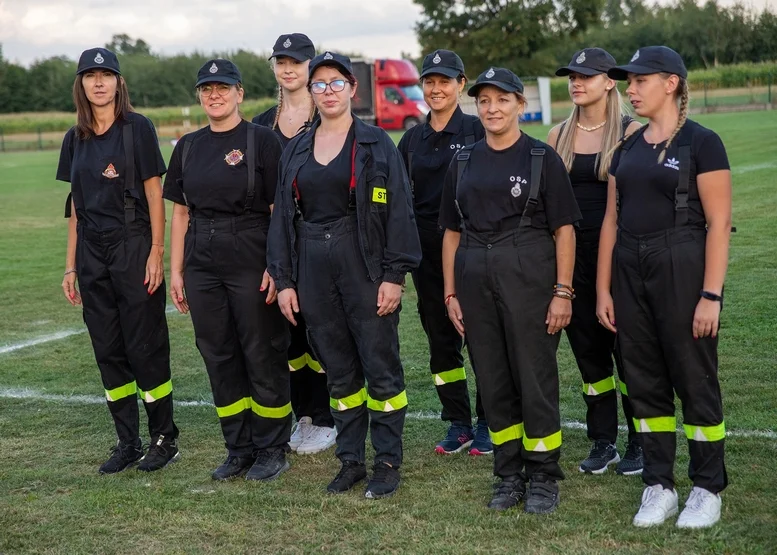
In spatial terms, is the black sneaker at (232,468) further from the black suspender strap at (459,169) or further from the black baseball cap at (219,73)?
the black baseball cap at (219,73)

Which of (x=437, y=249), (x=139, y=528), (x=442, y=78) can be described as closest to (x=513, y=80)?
(x=442, y=78)

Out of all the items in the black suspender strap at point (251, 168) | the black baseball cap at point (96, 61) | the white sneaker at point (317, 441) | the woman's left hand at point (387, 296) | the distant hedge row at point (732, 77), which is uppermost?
the distant hedge row at point (732, 77)

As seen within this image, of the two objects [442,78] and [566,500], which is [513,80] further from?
[566,500]

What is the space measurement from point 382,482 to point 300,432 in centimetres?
124

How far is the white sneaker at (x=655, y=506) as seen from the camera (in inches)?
176

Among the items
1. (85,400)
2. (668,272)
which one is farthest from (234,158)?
(85,400)

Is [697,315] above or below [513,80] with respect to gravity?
below

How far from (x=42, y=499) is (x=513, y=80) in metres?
3.31

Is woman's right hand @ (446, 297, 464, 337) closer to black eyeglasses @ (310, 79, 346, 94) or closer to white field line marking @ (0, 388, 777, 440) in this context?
black eyeglasses @ (310, 79, 346, 94)

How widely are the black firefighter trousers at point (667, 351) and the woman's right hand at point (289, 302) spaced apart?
66.1 inches

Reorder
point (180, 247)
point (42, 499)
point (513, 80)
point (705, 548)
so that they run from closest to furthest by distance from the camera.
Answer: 1. point (705, 548)
2. point (513, 80)
3. point (42, 499)
4. point (180, 247)

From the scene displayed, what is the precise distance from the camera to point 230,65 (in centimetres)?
552

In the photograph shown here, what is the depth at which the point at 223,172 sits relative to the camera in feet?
17.5

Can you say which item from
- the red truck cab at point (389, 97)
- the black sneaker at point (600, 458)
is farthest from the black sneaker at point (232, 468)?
the red truck cab at point (389, 97)
